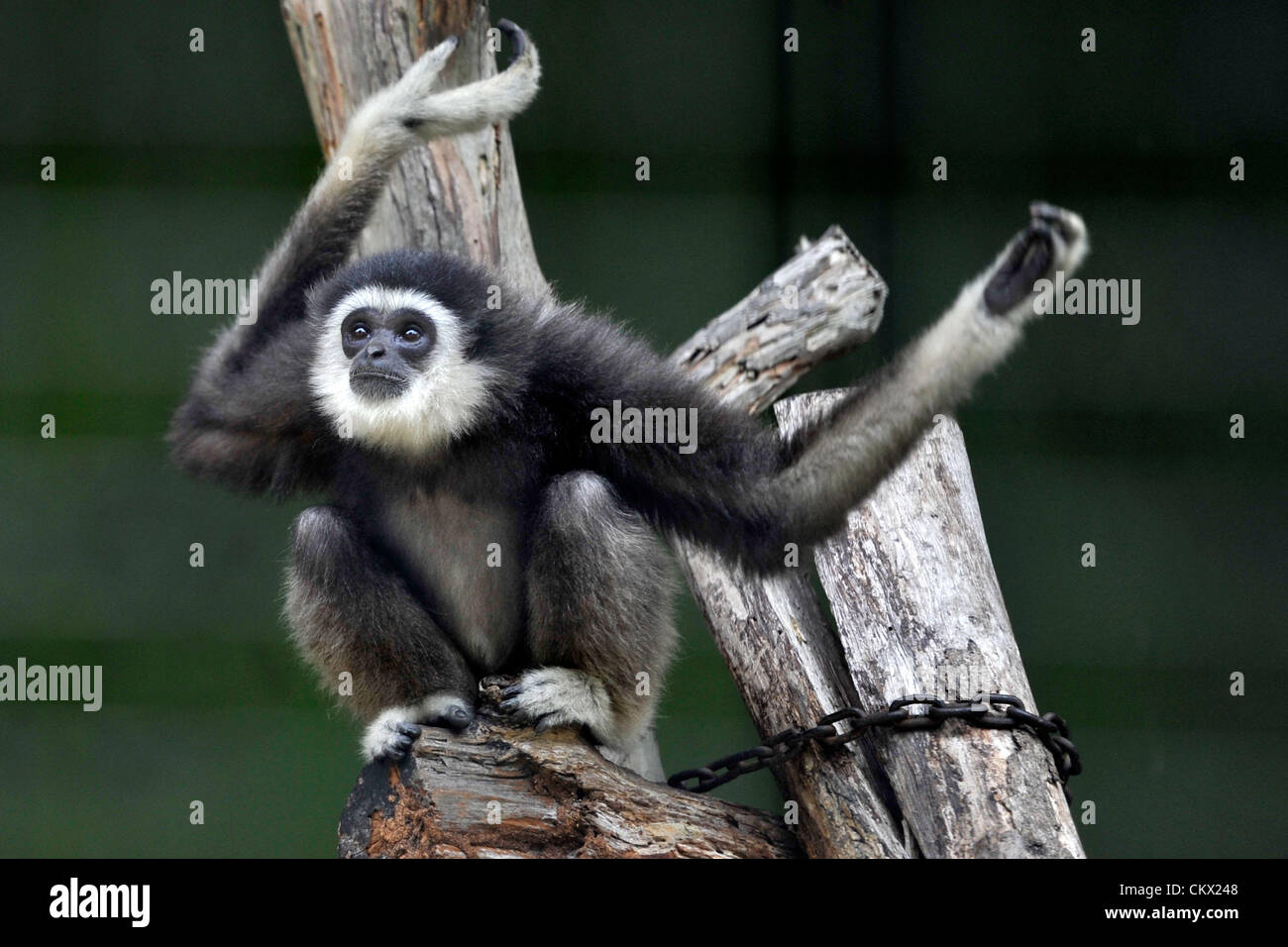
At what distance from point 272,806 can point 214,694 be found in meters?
0.73

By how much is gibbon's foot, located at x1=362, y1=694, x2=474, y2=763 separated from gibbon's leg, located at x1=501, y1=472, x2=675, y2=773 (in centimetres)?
19

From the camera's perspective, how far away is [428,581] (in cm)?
439

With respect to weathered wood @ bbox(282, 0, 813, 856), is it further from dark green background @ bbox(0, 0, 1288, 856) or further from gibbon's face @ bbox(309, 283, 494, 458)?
dark green background @ bbox(0, 0, 1288, 856)

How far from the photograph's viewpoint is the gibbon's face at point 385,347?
408 cm

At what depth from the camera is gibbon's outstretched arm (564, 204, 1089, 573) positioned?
3.31 metres

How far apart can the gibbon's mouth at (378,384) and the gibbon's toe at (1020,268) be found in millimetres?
1951

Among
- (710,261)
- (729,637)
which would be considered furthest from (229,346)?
(710,261)

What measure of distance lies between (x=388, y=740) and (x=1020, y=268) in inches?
95.7

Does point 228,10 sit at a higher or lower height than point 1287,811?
higher

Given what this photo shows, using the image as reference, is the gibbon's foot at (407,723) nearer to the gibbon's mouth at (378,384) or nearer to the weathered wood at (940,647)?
the gibbon's mouth at (378,384)

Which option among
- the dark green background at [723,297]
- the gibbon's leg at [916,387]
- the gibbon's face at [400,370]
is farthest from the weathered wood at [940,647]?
the dark green background at [723,297]

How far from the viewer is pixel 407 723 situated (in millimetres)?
3951

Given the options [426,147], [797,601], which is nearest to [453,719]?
[797,601]

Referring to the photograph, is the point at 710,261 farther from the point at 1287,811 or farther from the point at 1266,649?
the point at 1287,811
